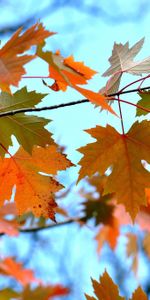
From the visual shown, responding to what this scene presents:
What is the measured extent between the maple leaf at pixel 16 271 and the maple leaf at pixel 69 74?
1.27 metres

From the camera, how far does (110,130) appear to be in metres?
1.12

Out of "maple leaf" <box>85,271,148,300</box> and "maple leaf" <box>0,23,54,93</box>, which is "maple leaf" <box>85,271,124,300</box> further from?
"maple leaf" <box>0,23,54,93</box>

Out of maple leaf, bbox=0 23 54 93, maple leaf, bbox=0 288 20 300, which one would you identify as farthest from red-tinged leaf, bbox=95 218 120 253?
maple leaf, bbox=0 23 54 93

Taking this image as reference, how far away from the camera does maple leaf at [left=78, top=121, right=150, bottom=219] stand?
43.3 inches

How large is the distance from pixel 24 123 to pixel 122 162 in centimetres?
22

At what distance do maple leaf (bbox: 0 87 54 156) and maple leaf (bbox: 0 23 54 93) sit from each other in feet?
0.65

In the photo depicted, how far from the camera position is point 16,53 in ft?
2.75

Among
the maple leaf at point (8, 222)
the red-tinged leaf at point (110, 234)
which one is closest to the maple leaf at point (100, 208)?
the red-tinged leaf at point (110, 234)

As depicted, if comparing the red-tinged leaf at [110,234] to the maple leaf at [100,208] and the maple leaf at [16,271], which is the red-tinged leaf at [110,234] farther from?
the maple leaf at [16,271]

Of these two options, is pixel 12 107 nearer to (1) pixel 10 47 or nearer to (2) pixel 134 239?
(1) pixel 10 47

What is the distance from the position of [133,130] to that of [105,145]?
2.6 inches

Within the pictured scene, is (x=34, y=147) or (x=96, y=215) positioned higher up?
(x=96, y=215)

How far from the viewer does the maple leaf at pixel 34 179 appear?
1.12m

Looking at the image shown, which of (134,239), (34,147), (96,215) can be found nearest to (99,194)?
(96,215)
